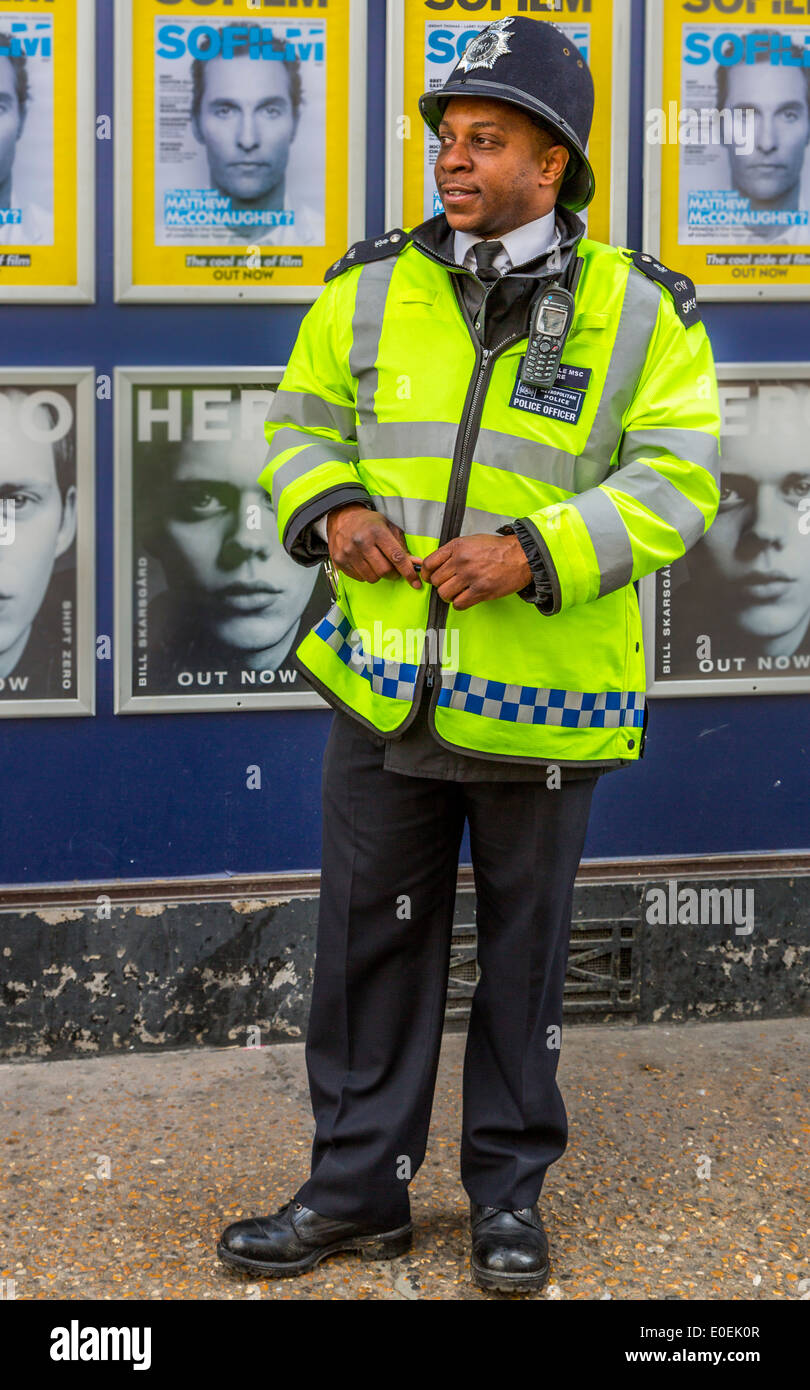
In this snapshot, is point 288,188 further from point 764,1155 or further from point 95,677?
point 764,1155

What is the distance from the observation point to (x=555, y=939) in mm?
2904

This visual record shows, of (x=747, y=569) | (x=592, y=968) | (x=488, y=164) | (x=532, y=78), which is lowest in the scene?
(x=592, y=968)

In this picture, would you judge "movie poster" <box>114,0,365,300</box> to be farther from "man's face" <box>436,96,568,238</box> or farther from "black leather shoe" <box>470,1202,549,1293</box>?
"black leather shoe" <box>470,1202,549,1293</box>

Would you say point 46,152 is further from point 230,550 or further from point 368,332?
point 368,332

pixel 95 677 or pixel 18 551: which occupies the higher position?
pixel 18 551

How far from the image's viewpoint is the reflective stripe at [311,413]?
9.53 feet

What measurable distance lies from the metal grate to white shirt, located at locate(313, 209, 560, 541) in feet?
5.24

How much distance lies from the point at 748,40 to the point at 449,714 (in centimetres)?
221

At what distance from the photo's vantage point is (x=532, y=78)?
106 inches

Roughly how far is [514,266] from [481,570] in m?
0.58

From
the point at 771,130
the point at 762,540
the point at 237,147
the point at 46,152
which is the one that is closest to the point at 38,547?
the point at 46,152

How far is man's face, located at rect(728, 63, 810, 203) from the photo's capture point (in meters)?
3.95

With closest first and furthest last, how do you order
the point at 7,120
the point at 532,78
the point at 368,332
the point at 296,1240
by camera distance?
the point at 532,78 < the point at 368,332 < the point at 296,1240 < the point at 7,120

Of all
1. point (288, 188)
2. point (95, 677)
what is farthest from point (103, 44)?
point (95, 677)
